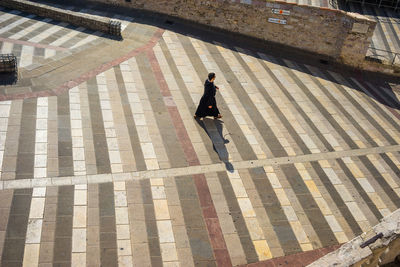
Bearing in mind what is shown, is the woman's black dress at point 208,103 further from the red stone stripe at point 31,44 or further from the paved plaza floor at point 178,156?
the red stone stripe at point 31,44

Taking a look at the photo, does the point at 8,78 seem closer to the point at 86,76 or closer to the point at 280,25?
the point at 86,76

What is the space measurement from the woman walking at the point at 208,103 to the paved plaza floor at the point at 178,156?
0.28 metres

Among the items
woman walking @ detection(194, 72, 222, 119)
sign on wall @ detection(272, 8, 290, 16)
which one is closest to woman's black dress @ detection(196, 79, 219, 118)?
woman walking @ detection(194, 72, 222, 119)

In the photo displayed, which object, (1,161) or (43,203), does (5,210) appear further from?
(1,161)

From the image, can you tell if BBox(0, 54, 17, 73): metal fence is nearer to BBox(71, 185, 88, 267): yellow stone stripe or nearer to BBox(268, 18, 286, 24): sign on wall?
BBox(71, 185, 88, 267): yellow stone stripe

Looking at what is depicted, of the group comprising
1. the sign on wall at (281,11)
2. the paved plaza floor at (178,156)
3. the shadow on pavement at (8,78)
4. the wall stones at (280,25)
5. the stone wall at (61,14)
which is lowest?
the paved plaza floor at (178,156)

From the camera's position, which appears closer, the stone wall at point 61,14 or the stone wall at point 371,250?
the stone wall at point 371,250

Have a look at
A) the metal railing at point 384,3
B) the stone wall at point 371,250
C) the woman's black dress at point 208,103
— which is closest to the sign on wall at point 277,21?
the woman's black dress at point 208,103

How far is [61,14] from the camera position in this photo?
61.3ft

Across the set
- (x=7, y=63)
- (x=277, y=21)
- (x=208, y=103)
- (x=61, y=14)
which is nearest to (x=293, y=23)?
(x=277, y=21)

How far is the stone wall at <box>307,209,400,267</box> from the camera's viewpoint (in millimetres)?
7895

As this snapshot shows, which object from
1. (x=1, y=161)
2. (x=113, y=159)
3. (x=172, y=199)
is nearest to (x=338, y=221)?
(x=172, y=199)

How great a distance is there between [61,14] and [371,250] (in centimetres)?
1597

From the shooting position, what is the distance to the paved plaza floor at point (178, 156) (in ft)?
31.4
